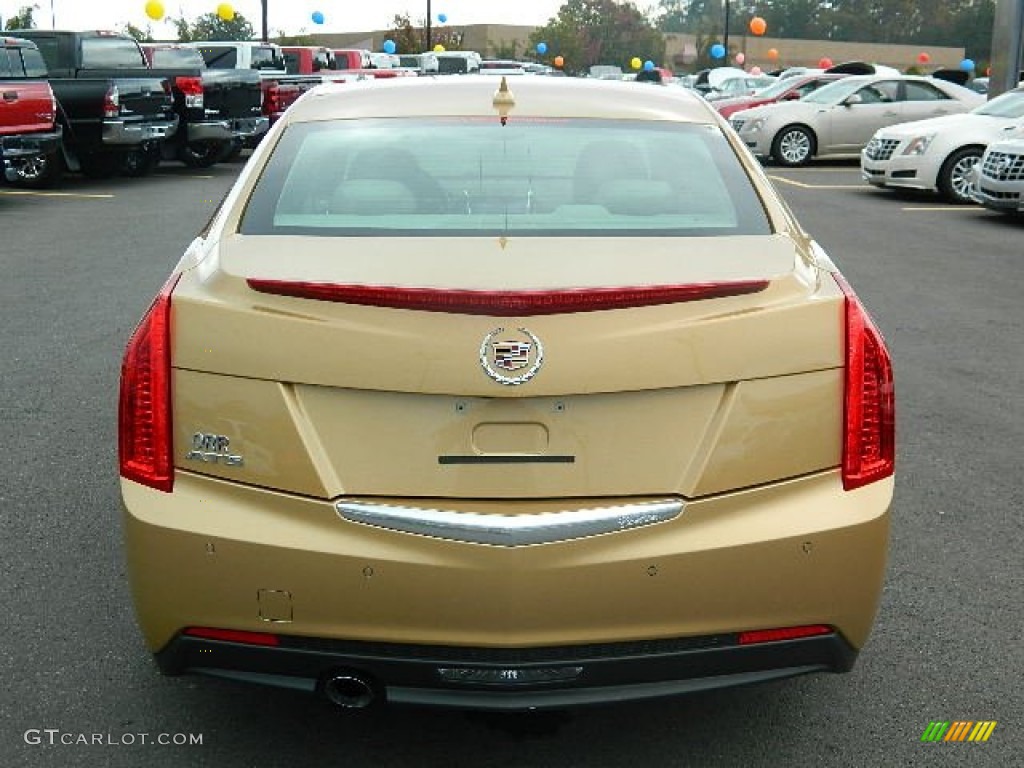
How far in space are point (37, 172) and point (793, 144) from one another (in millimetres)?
12932

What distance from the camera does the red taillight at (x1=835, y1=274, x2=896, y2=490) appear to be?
10.3ft

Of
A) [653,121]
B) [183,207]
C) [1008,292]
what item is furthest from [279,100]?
[653,121]

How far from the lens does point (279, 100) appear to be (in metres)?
24.8

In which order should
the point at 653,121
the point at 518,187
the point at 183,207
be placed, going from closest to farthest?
the point at 518,187, the point at 653,121, the point at 183,207

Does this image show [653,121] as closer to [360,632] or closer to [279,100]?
[360,632]

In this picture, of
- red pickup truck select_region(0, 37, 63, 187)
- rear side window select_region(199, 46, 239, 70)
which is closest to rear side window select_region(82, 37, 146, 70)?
red pickup truck select_region(0, 37, 63, 187)

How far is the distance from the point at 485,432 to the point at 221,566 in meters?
0.66

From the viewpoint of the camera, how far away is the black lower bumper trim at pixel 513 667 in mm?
3008

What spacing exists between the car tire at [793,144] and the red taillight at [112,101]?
1145 cm

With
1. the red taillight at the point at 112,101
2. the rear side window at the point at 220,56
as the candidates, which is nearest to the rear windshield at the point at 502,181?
the red taillight at the point at 112,101

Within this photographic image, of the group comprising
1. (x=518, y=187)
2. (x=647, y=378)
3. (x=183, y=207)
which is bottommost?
(x=183, y=207)

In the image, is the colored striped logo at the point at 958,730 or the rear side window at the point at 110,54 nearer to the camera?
the colored striped logo at the point at 958,730

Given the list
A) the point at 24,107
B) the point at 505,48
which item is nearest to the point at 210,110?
the point at 24,107

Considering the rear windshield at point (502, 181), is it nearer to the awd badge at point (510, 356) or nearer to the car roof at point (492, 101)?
the car roof at point (492, 101)
